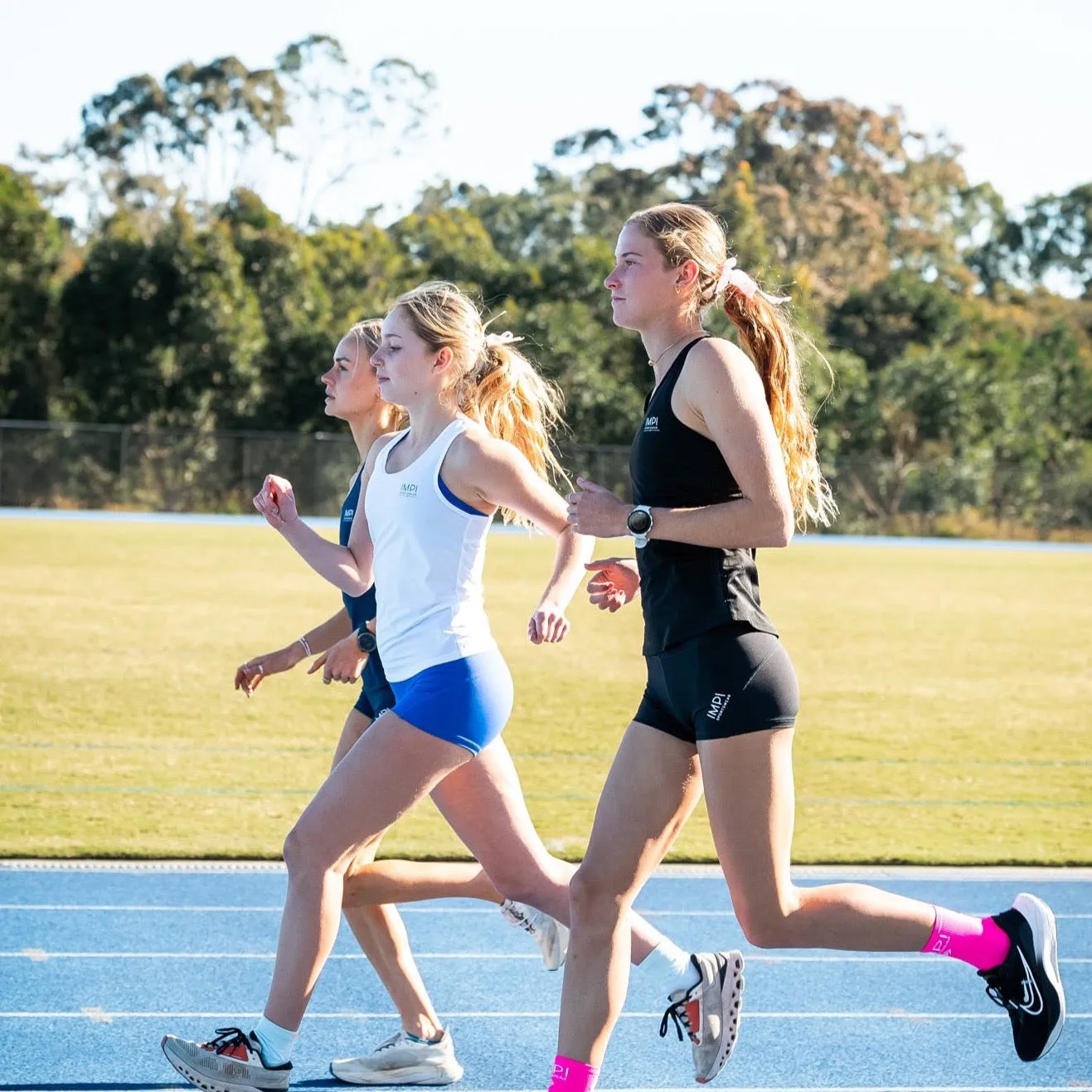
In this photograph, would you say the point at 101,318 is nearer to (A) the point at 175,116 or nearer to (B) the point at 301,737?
(A) the point at 175,116

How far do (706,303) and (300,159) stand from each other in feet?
205

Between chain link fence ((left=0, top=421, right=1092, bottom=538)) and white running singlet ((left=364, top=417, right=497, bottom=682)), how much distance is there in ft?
123

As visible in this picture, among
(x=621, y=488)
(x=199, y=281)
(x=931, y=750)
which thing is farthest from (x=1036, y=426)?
(x=931, y=750)

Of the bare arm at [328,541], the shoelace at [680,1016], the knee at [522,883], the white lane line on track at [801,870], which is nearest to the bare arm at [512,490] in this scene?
the bare arm at [328,541]

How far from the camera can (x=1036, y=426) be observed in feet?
164

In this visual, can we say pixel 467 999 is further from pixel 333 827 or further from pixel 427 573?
pixel 427 573

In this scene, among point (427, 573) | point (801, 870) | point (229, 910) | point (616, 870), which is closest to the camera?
point (616, 870)

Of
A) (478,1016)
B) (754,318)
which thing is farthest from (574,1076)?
(754,318)

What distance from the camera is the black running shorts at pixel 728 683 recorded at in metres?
3.79

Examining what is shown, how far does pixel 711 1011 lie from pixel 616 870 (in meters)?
0.60

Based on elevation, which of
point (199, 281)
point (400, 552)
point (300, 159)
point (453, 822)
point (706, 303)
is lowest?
Answer: point (453, 822)

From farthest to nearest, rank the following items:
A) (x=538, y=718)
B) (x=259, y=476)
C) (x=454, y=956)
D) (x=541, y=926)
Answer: (x=259, y=476) < (x=538, y=718) < (x=454, y=956) < (x=541, y=926)

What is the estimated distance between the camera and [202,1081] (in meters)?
4.05

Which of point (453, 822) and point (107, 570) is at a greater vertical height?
point (453, 822)
